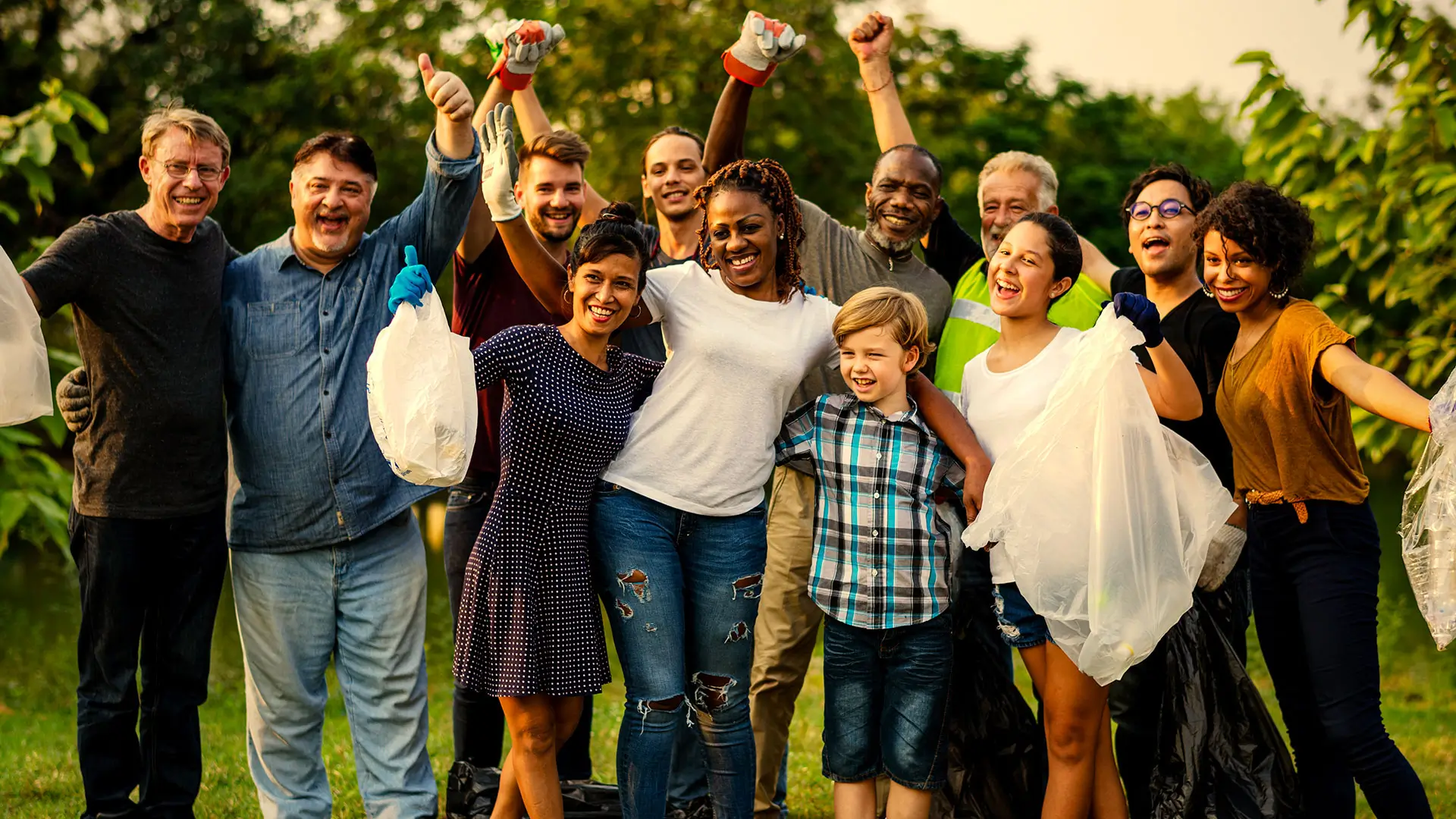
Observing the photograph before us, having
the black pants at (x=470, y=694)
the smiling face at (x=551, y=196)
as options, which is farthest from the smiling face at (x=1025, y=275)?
the black pants at (x=470, y=694)

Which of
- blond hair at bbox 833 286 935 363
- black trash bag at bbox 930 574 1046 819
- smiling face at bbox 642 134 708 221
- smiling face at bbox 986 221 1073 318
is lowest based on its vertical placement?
black trash bag at bbox 930 574 1046 819

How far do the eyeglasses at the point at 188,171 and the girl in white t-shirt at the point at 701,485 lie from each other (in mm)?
911

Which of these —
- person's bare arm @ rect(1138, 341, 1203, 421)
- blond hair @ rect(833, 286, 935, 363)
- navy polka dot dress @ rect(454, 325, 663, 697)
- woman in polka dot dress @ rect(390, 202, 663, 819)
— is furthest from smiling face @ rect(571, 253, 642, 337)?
person's bare arm @ rect(1138, 341, 1203, 421)

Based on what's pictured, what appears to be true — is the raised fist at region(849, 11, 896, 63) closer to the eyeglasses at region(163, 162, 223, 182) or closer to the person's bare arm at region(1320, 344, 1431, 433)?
the person's bare arm at region(1320, 344, 1431, 433)

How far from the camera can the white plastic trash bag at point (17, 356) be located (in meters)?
3.60

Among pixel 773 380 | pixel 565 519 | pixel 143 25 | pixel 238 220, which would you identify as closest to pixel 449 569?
pixel 565 519

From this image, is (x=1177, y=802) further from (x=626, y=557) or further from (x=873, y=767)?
(x=626, y=557)

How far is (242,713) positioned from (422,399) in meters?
5.01

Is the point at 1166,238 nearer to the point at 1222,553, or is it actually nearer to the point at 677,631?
the point at 1222,553

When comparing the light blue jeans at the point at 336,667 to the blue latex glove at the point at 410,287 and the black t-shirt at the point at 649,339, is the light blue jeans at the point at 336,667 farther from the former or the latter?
the black t-shirt at the point at 649,339

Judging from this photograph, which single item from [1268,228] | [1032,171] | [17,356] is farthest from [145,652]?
[1268,228]

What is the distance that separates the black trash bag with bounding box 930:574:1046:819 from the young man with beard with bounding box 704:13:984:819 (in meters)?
0.51

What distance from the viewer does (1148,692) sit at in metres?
4.17

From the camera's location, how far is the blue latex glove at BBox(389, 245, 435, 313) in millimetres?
3580
